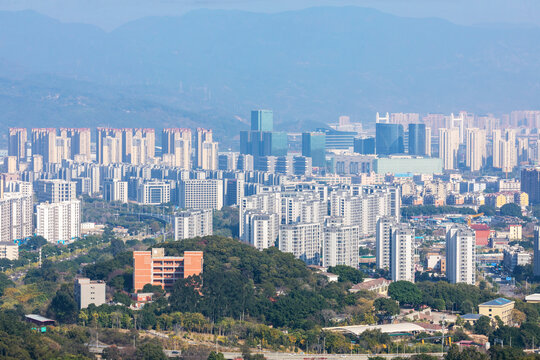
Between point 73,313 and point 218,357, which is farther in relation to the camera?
point 73,313

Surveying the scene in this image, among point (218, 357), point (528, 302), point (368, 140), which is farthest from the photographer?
point (368, 140)

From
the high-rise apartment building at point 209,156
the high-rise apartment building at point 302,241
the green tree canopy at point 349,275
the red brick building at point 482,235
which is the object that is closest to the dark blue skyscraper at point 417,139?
the high-rise apartment building at point 209,156

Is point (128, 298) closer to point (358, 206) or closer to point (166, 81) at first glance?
point (358, 206)

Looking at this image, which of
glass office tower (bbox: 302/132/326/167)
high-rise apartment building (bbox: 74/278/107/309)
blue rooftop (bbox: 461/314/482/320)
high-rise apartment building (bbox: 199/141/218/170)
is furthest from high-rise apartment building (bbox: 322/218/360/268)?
glass office tower (bbox: 302/132/326/167)

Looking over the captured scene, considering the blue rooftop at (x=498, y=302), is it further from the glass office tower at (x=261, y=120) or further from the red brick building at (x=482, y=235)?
the glass office tower at (x=261, y=120)

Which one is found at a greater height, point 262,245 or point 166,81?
point 166,81

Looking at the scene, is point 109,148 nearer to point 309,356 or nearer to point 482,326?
point 482,326

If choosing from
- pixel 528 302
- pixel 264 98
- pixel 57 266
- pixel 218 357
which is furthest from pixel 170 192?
pixel 264 98

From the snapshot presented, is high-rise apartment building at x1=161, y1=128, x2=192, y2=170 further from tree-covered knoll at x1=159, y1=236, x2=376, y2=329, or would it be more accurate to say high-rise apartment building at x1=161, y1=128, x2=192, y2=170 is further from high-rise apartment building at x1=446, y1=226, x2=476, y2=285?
tree-covered knoll at x1=159, y1=236, x2=376, y2=329
